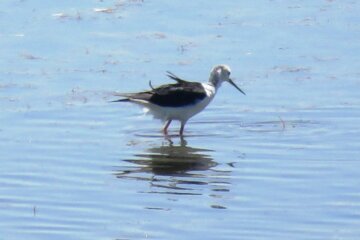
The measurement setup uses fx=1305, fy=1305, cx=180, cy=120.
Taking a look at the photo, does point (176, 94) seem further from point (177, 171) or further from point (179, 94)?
point (177, 171)

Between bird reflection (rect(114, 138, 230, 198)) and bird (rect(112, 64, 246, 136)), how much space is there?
57 centimetres

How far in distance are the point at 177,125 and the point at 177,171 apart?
112 inches

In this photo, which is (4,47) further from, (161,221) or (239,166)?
(161,221)

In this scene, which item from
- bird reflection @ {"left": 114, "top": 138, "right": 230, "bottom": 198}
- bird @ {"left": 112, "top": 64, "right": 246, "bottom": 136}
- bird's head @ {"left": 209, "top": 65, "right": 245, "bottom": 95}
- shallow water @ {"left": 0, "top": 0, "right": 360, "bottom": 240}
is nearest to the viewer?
shallow water @ {"left": 0, "top": 0, "right": 360, "bottom": 240}

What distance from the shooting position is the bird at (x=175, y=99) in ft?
46.2

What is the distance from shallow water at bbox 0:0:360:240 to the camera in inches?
403

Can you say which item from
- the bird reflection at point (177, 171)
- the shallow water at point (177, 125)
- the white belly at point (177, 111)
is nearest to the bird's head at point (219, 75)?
the shallow water at point (177, 125)

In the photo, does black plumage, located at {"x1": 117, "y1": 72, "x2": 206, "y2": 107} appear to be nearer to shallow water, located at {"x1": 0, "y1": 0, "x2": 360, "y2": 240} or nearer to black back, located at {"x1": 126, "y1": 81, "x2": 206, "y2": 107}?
black back, located at {"x1": 126, "y1": 81, "x2": 206, "y2": 107}

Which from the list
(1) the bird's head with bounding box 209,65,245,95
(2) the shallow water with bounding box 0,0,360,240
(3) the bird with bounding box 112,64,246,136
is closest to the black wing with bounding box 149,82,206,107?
(3) the bird with bounding box 112,64,246,136

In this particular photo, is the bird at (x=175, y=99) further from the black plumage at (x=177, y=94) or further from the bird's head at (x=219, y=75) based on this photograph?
the bird's head at (x=219, y=75)

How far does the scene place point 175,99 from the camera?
14.2m

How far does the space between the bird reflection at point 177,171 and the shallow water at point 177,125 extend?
0.02 meters

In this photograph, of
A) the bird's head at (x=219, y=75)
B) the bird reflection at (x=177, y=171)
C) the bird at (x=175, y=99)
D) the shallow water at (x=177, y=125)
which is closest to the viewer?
the shallow water at (x=177, y=125)

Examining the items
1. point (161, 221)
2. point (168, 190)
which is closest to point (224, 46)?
point (168, 190)
